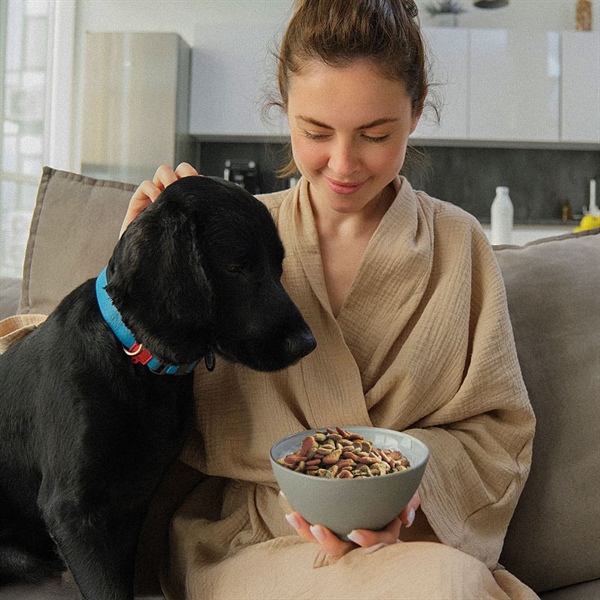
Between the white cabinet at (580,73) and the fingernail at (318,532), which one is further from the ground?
the white cabinet at (580,73)

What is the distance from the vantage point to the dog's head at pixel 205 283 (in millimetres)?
938

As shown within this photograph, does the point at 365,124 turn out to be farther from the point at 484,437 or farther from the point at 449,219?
the point at 484,437

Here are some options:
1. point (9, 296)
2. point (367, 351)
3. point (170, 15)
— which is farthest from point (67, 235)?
point (170, 15)

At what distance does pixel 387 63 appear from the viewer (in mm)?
1104

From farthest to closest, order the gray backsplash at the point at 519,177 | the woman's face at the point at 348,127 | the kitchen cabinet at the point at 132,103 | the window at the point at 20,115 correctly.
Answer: the gray backsplash at the point at 519,177
the kitchen cabinet at the point at 132,103
the window at the point at 20,115
the woman's face at the point at 348,127

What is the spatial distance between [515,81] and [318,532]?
471 cm

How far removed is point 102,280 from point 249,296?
0.22 meters

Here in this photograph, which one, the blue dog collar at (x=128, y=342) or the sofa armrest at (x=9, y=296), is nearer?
the blue dog collar at (x=128, y=342)

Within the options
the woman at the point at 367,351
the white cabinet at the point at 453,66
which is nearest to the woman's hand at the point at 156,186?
the woman at the point at 367,351

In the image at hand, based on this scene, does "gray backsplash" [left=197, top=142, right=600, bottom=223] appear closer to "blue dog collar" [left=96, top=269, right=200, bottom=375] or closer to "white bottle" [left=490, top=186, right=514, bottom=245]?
"white bottle" [left=490, top=186, right=514, bottom=245]

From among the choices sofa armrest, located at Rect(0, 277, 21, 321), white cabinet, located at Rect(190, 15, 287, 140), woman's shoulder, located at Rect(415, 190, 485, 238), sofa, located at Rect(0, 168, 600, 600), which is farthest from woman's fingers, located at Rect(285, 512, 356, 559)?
white cabinet, located at Rect(190, 15, 287, 140)

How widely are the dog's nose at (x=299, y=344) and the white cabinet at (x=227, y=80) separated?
161 inches

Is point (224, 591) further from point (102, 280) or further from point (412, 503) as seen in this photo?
point (102, 280)

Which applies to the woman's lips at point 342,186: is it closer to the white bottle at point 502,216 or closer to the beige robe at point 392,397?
the beige robe at point 392,397
